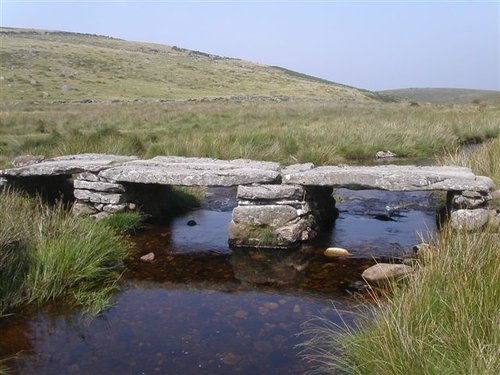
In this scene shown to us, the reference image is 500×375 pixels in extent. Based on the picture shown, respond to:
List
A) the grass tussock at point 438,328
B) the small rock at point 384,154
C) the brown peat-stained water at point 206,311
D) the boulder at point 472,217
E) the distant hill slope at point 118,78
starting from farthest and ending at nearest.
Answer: the distant hill slope at point 118,78 → the small rock at point 384,154 → the boulder at point 472,217 → the brown peat-stained water at point 206,311 → the grass tussock at point 438,328

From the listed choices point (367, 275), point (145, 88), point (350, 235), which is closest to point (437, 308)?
point (367, 275)

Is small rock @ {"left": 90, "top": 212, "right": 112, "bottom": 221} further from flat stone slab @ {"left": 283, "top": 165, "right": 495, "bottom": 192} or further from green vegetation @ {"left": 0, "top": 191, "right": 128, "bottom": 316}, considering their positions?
flat stone slab @ {"left": 283, "top": 165, "right": 495, "bottom": 192}

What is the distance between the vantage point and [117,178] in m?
8.06

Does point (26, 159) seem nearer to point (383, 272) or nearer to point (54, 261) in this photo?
point (54, 261)

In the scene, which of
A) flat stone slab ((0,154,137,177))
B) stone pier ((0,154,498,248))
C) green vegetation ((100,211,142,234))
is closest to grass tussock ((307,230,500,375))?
stone pier ((0,154,498,248))

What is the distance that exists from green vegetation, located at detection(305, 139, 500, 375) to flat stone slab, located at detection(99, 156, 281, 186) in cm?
326

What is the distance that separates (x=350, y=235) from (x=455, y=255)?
3373 millimetres

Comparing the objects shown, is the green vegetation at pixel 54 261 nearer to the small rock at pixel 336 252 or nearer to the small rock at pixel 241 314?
the small rock at pixel 241 314

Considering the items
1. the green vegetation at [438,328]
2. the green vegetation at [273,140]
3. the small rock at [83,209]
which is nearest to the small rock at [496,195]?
the green vegetation at [438,328]

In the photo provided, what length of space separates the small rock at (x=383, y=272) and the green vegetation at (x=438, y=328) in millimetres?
1079

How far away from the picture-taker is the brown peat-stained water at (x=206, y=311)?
418 cm

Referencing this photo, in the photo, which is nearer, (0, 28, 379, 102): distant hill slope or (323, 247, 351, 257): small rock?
(323, 247, 351, 257): small rock

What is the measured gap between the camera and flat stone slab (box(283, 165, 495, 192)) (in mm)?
6793

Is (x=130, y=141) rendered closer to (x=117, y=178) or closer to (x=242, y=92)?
(x=117, y=178)
